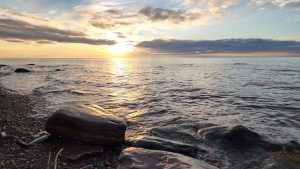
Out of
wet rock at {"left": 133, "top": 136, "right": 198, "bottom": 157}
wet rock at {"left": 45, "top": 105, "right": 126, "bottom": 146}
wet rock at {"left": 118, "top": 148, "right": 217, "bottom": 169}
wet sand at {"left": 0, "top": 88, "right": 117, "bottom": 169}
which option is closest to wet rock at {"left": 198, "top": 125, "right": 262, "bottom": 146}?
wet rock at {"left": 133, "top": 136, "right": 198, "bottom": 157}

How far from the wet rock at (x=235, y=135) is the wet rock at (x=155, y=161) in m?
3.73

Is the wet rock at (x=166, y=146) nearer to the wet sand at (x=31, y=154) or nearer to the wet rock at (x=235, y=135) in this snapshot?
the wet sand at (x=31, y=154)

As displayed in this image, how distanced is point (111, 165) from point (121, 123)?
186 centimetres

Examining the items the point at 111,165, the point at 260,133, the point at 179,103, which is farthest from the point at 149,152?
the point at 179,103

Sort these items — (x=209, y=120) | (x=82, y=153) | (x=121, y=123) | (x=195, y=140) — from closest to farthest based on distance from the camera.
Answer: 1. (x=82, y=153)
2. (x=121, y=123)
3. (x=195, y=140)
4. (x=209, y=120)

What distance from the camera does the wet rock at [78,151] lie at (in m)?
7.81

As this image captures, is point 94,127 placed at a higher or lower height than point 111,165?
higher

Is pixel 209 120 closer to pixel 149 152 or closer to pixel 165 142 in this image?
pixel 165 142

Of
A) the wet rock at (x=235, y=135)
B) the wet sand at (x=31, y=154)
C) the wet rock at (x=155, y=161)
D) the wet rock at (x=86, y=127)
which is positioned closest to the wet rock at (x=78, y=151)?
the wet sand at (x=31, y=154)

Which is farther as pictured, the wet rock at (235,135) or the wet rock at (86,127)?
the wet rock at (235,135)

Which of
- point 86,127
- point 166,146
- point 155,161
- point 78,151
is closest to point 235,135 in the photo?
point 166,146

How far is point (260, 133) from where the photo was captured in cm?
1127

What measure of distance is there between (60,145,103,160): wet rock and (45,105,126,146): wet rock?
0.28 meters

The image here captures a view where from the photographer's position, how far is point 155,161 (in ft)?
22.3
